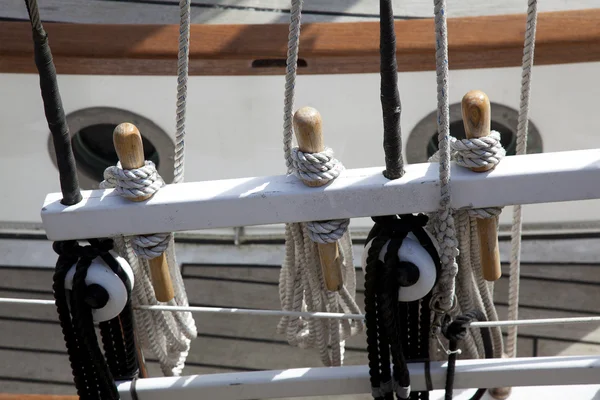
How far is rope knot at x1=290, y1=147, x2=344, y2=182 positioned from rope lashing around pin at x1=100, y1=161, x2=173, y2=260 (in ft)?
0.73

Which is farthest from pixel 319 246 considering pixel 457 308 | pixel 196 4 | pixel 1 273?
pixel 1 273

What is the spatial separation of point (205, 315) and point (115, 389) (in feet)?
2.93

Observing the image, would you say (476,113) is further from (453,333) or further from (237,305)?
(237,305)

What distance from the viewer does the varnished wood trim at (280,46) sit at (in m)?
1.72

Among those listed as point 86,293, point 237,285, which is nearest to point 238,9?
point 237,285

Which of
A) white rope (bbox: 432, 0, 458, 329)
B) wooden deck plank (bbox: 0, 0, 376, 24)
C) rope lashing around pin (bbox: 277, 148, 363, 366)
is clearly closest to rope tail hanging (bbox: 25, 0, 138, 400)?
rope lashing around pin (bbox: 277, 148, 363, 366)

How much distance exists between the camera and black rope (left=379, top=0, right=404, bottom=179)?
1.04 metres

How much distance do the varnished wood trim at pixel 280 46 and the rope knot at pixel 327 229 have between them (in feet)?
2.22

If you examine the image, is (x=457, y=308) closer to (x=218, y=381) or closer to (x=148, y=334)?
(x=218, y=381)

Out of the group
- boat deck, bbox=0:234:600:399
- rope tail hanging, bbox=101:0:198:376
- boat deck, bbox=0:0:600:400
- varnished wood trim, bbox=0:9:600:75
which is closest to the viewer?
rope tail hanging, bbox=101:0:198:376

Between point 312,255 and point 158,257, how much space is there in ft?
0.86

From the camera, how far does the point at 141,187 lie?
1.14 metres

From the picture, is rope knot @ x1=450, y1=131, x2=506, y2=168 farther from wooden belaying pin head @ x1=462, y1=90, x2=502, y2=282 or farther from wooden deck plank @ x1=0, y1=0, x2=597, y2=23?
wooden deck plank @ x1=0, y1=0, x2=597, y2=23

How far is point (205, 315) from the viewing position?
7.25 feet
